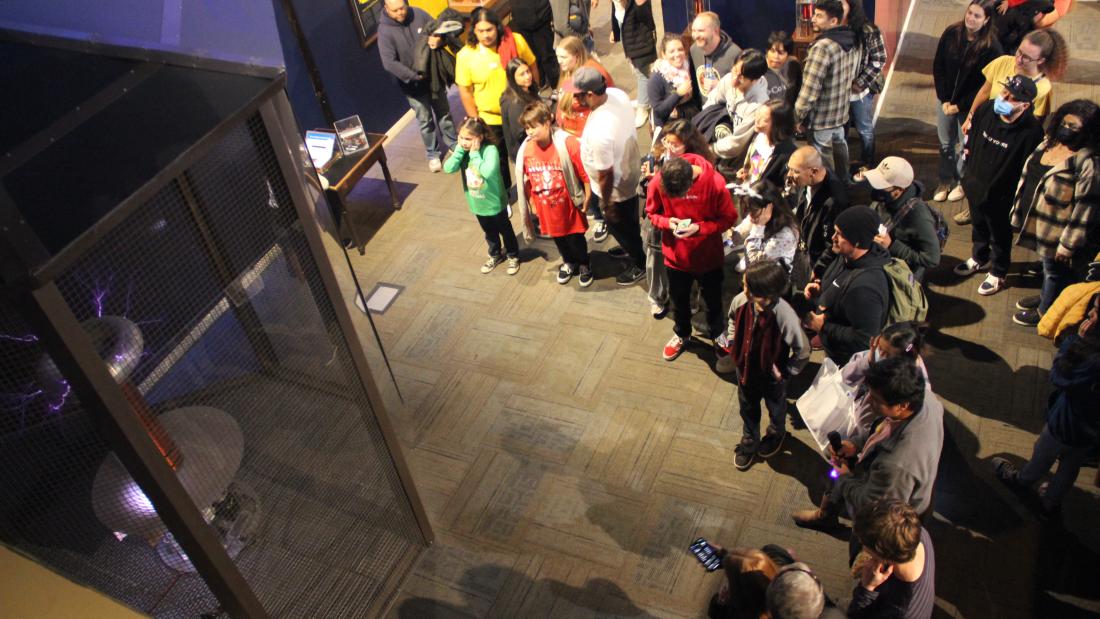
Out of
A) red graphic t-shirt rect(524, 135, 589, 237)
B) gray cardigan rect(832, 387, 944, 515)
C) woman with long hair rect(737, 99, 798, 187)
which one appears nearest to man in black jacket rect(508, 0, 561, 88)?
red graphic t-shirt rect(524, 135, 589, 237)

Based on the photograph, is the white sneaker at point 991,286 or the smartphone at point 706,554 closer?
the smartphone at point 706,554

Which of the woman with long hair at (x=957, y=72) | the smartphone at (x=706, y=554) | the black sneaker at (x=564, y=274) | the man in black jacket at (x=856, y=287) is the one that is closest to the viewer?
the man in black jacket at (x=856, y=287)

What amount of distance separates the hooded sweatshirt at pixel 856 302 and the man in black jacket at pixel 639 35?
3.05 metres

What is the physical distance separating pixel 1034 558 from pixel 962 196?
2716 mm

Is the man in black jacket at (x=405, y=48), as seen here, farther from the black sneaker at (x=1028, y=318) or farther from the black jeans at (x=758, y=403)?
the black sneaker at (x=1028, y=318)

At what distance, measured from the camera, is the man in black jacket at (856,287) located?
362 centimetres

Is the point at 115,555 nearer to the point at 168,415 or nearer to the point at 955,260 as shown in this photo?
the point at 168,415

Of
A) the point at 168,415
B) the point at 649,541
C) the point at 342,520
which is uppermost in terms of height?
the point at 168,415

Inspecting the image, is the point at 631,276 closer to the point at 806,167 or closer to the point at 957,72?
the point at 806,167

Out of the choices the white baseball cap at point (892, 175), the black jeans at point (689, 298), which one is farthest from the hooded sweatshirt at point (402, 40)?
the white baseball cap at point (892, 175)

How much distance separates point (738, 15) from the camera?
21.8 feet

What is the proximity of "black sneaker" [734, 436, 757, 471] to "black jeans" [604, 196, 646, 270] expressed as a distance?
156cm

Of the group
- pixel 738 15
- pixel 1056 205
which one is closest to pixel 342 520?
pixel 1056 205

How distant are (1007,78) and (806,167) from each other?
137 centimetres
